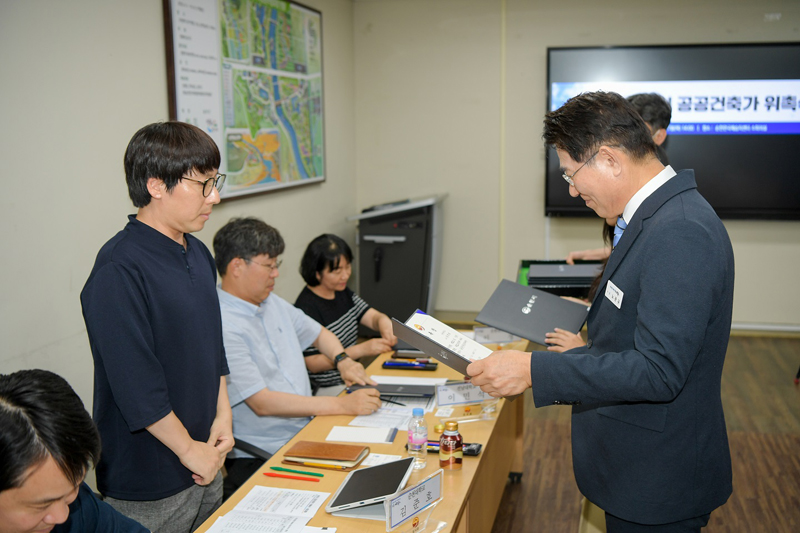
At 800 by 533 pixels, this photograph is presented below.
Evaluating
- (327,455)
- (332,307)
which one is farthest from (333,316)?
(327,455)

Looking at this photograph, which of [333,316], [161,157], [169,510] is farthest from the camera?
[333,316]

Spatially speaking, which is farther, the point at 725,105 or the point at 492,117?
the point at 492,117

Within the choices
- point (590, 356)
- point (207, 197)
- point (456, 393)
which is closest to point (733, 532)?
point (456, 393)

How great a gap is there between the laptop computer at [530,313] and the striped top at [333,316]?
0.87m

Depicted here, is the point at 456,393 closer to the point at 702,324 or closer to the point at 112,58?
the point at 702,324

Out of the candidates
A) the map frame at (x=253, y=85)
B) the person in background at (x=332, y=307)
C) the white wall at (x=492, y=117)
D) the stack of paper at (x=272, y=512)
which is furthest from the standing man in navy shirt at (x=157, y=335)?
the white wall at (x=492, y=117)

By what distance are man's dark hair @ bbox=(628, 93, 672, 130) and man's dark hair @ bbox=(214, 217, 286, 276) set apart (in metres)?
1.61

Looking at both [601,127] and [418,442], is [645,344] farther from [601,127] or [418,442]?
[418,442]

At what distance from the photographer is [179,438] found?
172 centimetres

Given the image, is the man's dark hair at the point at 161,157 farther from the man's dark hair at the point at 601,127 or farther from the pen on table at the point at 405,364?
the pen on table at the point at 405,364

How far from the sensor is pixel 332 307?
3268 millimetres

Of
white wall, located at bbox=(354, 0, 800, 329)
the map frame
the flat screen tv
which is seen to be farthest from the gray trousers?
white wall, located at bbox=(354, 0, 800, 329)

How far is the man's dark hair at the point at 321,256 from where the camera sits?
3109 millimetres

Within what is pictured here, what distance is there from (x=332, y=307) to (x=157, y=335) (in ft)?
5.24
